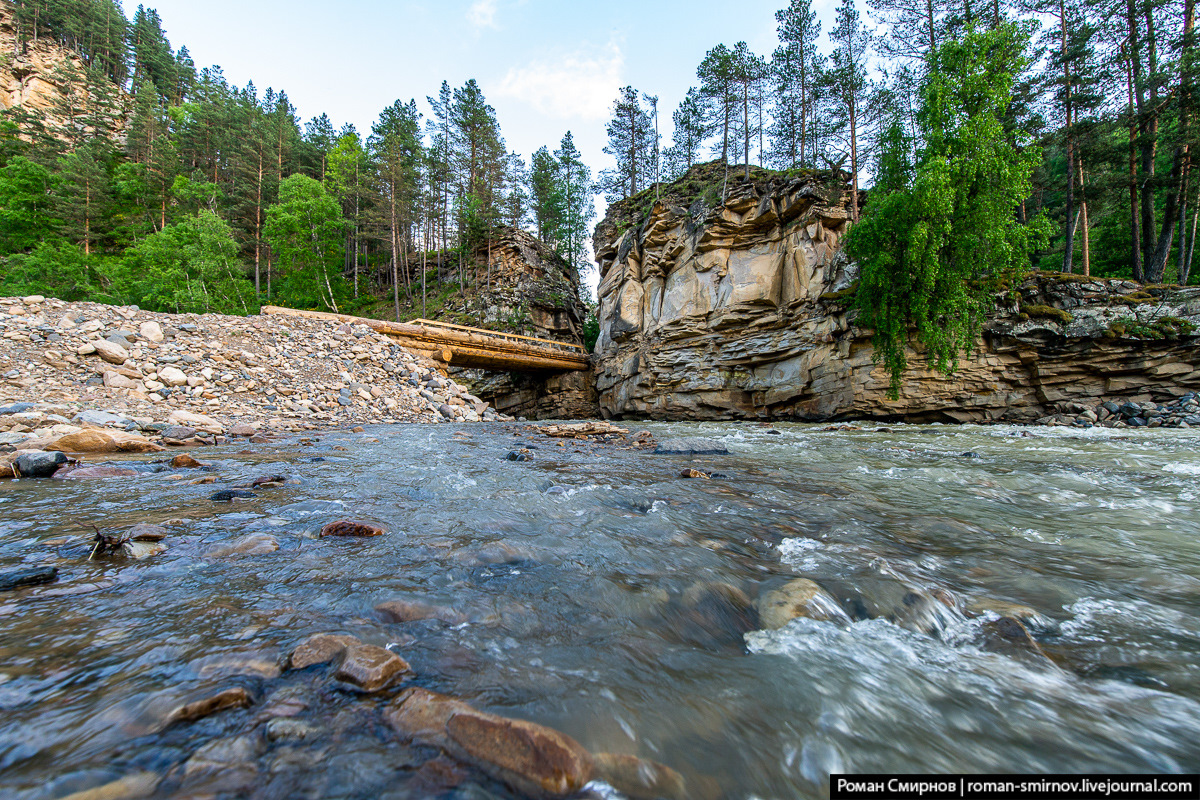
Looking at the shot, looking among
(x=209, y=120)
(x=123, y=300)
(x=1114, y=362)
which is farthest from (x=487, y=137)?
(x=1114, y=362)

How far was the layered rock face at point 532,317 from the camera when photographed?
88.5 ft

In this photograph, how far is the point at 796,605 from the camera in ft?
6.57

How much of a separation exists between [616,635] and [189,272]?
101ft

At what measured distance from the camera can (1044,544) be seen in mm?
2881

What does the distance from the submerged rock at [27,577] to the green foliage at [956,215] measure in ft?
57.2

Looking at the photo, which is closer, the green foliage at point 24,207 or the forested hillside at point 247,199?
the forested hillside at point 247,199

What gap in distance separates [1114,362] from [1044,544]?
52.9 feet

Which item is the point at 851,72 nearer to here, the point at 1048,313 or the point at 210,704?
the point at 1048,313

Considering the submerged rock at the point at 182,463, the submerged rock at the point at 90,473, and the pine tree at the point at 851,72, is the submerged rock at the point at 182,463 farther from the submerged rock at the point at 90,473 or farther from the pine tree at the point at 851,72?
the pine tree at the point at 851,72

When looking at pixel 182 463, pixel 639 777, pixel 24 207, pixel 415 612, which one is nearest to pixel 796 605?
pixel 639 777

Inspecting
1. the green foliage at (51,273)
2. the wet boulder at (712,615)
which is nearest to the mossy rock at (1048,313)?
the wet boulder at (712,615)

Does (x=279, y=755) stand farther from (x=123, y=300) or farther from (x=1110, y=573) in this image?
(x=123, y=300)

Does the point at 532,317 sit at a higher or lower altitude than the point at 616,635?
higher

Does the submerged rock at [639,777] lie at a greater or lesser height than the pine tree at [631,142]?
lesser
